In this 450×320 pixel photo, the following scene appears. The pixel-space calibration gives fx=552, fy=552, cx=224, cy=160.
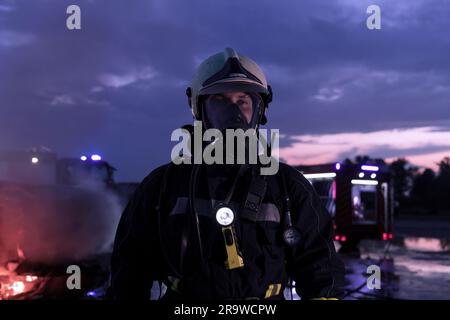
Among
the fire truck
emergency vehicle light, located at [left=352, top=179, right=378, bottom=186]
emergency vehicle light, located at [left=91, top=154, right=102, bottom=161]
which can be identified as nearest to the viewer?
emergency vehicle light, located at [left=91, top=154, right=102, bottom=161]

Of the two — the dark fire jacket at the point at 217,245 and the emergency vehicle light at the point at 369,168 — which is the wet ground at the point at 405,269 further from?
the dark fire jacket at the point at 217,245

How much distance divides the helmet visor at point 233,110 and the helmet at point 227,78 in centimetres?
3

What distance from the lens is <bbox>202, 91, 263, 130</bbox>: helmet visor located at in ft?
7.51

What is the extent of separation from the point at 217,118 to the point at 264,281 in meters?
0.70

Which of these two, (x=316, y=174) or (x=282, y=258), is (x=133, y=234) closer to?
(x=282, y=258)

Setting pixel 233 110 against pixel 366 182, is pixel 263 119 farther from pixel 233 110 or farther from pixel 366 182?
pixel 366 182

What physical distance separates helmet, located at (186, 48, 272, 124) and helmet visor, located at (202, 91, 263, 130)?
0.03 meters

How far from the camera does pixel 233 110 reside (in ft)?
7.56

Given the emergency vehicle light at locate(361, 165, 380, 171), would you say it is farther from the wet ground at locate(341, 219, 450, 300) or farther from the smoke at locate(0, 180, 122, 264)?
the smoke at locate(0, 180, 122, 264)

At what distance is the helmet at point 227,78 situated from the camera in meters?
2.34

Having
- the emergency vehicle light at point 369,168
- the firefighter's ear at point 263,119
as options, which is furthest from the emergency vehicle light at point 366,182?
the firefighter's ear at point 263,119

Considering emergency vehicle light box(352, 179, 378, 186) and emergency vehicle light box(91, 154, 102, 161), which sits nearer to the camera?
emergency vehicle light box(91, 154, 102, 161)

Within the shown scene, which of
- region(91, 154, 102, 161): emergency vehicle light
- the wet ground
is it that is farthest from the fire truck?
region(91, 154, 102, 161): emergency vehicle light

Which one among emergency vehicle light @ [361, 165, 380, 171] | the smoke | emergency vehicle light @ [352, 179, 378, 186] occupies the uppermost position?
emergency vehicle light @ [361, 165, 380, 171]
